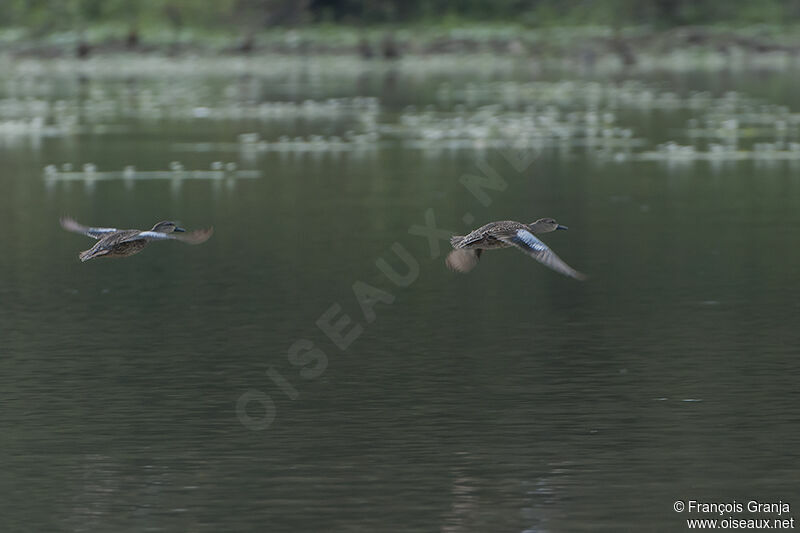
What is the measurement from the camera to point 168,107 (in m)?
45.2

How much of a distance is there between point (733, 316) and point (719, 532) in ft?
23.5

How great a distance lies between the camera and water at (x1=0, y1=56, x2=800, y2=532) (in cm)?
1205

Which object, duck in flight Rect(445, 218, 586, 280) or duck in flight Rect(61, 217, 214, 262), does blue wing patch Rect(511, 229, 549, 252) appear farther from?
duck in flight Rect(61, 217, 214, 262)

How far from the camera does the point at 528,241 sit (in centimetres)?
1282

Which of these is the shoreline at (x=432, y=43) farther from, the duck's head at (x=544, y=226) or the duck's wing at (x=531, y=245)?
the duck's wing at (x=531, y=245)

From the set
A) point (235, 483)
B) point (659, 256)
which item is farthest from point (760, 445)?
point (659, 256)

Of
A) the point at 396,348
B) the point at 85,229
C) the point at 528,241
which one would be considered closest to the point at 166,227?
the point at 85,229

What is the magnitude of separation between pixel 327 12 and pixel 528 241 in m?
66.2

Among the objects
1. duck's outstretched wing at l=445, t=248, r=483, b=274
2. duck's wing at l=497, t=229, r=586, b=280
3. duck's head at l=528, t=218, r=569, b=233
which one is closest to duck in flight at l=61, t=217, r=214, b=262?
duck's outstretched wing at l=445, t=248, r=483, b=274

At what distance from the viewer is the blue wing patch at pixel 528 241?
41.1 feet

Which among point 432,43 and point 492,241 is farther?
point 432,43

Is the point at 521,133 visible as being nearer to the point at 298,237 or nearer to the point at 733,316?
the point at 298,237

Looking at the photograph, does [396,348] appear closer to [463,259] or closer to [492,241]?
[463,259]

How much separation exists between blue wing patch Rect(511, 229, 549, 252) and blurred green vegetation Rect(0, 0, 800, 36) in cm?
6175
